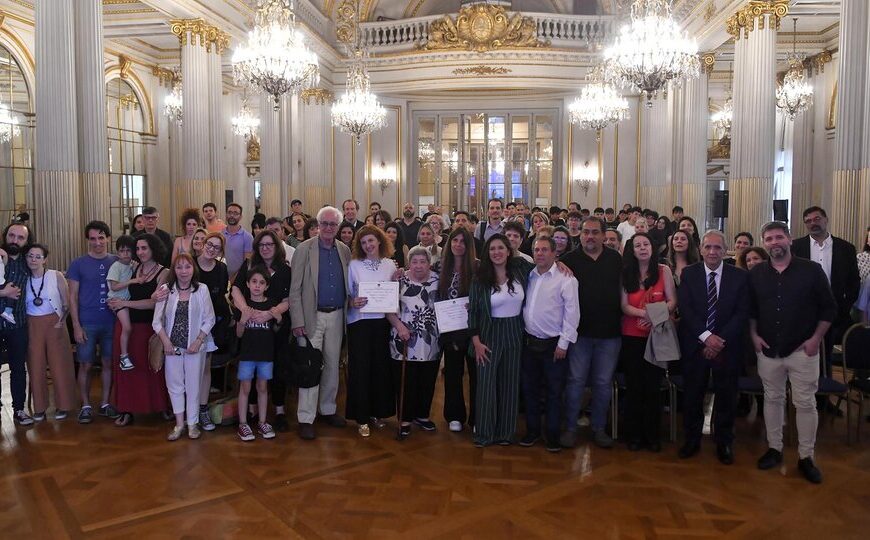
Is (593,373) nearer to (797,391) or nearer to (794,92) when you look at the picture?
(797,391)

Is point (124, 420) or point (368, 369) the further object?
point (124, 420)

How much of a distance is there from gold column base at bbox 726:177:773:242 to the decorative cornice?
8505 millimetres

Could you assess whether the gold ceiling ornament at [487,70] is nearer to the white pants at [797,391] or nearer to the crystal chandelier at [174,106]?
the crystal chandelier at [174,106]

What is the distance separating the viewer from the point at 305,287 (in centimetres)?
502

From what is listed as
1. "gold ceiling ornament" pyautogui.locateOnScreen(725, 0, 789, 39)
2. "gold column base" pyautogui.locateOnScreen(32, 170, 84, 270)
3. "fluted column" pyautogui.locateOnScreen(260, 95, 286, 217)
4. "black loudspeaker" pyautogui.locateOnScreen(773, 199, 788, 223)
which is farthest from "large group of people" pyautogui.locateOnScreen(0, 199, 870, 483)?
"fluted column" pyautogui.locateOnScreen(260, 95, 286, 217)

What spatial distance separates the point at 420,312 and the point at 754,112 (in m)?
7.42

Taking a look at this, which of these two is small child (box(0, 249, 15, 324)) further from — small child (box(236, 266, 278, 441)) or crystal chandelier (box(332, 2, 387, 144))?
crystal chandelier (box(332, 2, 387, 144))

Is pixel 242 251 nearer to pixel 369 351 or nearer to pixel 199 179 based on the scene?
pixel 369 351

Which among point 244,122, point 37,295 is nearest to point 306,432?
point 37,295

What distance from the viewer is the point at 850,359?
511 cm

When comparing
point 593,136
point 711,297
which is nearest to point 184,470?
point 711,297

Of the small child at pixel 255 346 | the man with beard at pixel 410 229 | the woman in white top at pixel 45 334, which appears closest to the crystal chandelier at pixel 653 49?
the man with beard at pixel 410 229

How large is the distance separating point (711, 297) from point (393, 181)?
46.6 feet

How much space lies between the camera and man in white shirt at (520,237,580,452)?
467 cm
